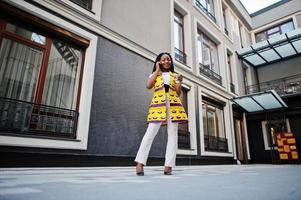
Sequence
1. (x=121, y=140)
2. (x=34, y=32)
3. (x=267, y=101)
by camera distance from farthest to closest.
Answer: (x=267, y=101), (x=121, y=140), (x=34, y=32)

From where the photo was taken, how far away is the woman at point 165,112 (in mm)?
2055

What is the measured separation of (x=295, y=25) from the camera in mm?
9641

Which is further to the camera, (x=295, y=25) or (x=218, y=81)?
(x=295, y=25)

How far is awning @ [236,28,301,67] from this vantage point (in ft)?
26.3

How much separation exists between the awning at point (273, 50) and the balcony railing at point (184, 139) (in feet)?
19.9

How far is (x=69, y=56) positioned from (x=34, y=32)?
644 millimetres

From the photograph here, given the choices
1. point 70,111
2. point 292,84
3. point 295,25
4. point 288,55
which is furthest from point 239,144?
A: point 70,111

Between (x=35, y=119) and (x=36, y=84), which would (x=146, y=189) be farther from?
(x=36, y=84)

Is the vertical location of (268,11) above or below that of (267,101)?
above

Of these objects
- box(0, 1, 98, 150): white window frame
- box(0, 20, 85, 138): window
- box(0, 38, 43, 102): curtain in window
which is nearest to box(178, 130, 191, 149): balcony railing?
box(0, 1, 98, 150): white window frame

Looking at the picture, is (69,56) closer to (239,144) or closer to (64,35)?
(64,35)

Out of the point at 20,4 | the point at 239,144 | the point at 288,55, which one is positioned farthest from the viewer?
the point at 288,55

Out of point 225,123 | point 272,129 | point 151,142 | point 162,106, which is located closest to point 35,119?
point 151,142

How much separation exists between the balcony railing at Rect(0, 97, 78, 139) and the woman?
5.12ft
